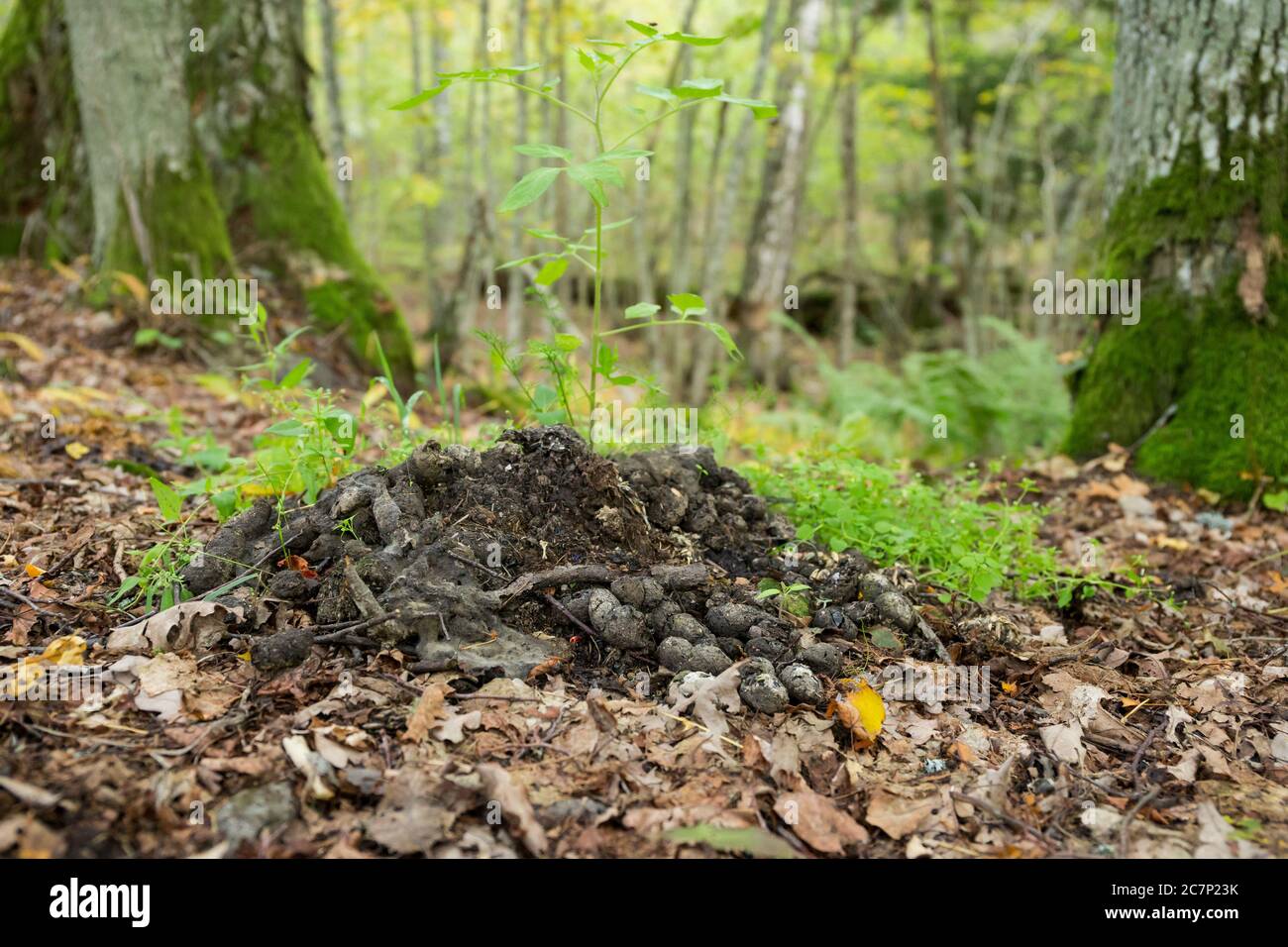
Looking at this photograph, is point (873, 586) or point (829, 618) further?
point (873, 586)

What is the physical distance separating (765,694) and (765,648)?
9.5 inches

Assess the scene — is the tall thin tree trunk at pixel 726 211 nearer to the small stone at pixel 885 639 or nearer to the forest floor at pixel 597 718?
the forest floor at pixel 597 718

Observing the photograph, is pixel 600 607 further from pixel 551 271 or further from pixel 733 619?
pixel 551 271

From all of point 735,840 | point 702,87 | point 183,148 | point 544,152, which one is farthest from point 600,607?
point 183,148

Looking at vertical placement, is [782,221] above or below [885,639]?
above

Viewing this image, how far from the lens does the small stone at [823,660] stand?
2.64m

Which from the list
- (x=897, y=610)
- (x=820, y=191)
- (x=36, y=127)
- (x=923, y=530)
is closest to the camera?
(x=897, y=610)

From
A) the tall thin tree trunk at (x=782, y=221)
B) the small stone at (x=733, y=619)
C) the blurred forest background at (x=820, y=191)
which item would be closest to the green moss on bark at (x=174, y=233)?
the blurred forest background at (x=820, y=191)

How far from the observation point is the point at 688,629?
8.87 feet

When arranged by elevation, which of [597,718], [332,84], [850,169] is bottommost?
[597,718]

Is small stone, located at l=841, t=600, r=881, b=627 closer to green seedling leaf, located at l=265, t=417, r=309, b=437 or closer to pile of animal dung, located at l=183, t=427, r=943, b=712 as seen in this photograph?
pile of animal dung, located at l=183, t=427, r=943, b=712

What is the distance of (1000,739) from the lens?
97.6 inches
